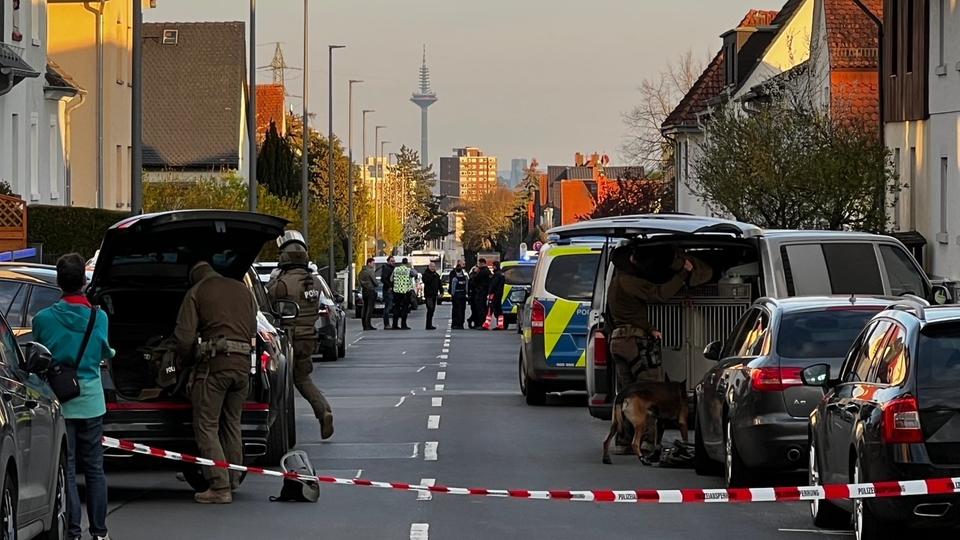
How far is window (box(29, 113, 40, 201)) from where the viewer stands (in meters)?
41.8

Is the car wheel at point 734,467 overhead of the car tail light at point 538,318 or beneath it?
beneath

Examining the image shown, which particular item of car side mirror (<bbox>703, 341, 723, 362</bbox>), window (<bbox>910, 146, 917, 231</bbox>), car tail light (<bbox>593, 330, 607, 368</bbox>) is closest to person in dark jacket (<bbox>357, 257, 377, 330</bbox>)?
window (<bbox>910, 146, 917, 231</bbox>)

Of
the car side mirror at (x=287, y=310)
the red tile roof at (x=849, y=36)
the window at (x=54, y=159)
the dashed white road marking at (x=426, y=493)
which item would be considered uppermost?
the red tile roof at (x=849, y=36)

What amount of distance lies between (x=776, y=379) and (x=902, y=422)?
10.5ft

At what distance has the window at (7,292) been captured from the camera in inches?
649

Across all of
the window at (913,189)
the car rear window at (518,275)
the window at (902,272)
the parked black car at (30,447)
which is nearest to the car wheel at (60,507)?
the parked black car at (30,447)

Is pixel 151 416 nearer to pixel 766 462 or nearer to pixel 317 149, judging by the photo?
pixel 766 462

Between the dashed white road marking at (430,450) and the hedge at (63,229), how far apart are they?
65.9 ft

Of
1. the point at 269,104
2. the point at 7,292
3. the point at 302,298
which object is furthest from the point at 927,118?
the point at 269,104

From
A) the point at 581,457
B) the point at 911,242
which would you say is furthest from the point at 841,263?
the point at 911,242

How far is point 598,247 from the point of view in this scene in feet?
75.2

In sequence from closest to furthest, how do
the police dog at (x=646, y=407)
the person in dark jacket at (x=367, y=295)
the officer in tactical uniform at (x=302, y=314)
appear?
the police dog at (x=646, y=407), the officer in tactical uniform at (x=302, y=314), the person in dark jacket at (x=367, y=295)

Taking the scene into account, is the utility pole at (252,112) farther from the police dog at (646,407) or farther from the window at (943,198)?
the police dog at (646,407)

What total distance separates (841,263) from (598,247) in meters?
6.85
